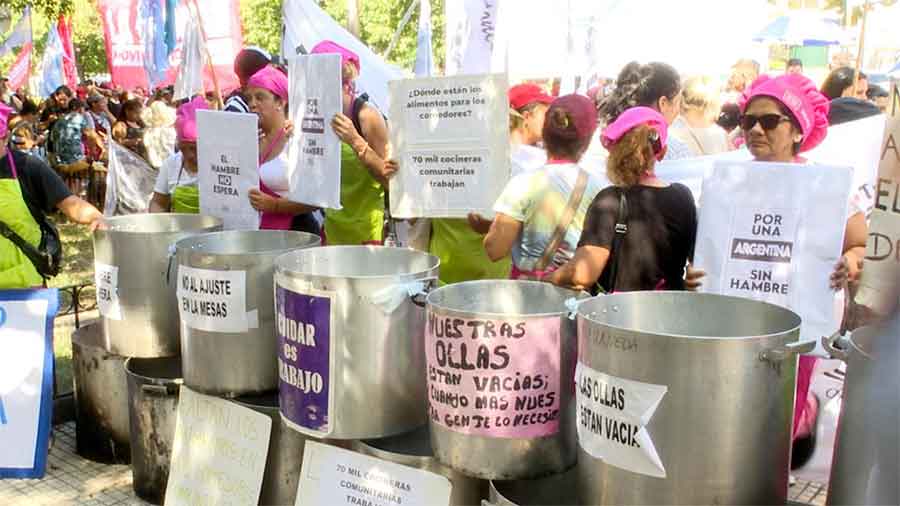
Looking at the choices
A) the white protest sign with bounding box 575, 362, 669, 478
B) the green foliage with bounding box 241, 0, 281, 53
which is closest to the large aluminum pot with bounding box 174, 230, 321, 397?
the white protest sign with bounding box 575, 362, 669, 478

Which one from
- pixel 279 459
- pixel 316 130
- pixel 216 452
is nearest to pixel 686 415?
pixel 279 459

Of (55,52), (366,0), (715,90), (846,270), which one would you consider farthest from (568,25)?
(366,0)

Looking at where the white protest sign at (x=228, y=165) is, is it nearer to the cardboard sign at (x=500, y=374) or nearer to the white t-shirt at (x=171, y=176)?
the white t-shirt at (x=171, y=176)

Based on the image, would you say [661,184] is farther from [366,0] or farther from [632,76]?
[366,0]

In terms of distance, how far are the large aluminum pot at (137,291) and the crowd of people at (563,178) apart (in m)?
0.43

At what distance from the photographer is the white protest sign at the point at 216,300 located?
9.68 ft

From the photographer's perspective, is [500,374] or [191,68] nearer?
[500,374]

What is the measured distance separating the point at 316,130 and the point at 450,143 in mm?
736

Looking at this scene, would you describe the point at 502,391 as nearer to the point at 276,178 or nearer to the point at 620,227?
the point at 620,227

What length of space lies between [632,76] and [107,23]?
10.5 metres

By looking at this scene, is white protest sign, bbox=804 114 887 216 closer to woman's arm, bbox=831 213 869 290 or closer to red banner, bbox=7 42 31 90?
woman's arm, bbox=831 213 869 290

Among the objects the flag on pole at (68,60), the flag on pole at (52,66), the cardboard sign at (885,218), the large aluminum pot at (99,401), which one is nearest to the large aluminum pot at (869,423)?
the cardboard sign at (885,218)

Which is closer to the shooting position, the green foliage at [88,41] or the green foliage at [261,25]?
the green foliage at [261,25]

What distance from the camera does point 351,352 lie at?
2518 millimetres
